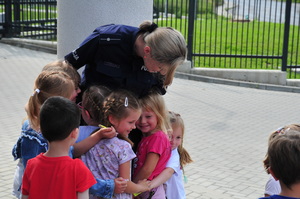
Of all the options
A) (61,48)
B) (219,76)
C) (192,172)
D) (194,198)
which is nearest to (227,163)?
(192,172)

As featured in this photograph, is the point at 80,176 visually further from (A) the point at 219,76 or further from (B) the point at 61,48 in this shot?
(A) the point at 219,76

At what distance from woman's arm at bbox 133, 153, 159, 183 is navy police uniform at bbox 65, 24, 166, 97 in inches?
15.7

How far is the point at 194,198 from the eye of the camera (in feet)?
16.8

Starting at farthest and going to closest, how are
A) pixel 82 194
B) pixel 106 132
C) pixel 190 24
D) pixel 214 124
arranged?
pixel 190 24
pixel 214 124
pixel 106 132
pixel 82 194

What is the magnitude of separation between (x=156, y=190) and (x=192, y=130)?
13.1 feet

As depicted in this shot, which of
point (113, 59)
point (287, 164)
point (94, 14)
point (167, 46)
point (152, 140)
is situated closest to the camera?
point (287, 164)

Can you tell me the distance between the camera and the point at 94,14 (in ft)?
14.0

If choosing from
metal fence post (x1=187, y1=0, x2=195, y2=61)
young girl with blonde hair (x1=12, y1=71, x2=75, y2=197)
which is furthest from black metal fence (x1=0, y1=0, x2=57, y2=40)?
young girl with blonde hair (x1=12, y1=71, x2=75, y2=197)

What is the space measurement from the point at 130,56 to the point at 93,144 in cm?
60

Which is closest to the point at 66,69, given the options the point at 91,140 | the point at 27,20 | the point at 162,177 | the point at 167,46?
the point at 91,140

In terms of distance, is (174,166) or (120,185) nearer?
(120,185)

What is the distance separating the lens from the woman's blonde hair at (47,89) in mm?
3205

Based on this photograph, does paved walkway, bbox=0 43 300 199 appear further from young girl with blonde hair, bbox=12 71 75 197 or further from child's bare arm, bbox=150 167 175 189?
young girl with blonde hair, bbox=12 71 75 197

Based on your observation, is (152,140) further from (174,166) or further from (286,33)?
(286,33)
